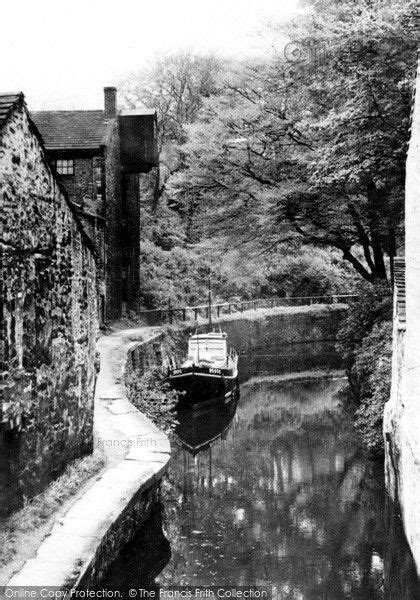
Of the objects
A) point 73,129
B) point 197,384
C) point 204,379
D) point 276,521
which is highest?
point 73,129

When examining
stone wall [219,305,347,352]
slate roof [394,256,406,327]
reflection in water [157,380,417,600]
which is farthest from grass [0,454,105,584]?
stone wall [219,305,347,352]

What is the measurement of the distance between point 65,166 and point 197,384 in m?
11.7

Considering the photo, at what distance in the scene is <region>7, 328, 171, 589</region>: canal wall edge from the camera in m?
6.86

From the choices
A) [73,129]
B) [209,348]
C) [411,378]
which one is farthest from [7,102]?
[73,129]

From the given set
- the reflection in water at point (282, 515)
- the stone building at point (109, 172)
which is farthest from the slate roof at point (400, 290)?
the stone building at point (109, 172)

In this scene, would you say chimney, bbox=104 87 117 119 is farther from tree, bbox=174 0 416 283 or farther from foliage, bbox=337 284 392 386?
foliage, bbox=337 284 392 386

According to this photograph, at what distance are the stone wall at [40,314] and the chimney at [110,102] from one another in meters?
19.3

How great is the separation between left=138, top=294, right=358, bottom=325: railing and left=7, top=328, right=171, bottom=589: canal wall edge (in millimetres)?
14460

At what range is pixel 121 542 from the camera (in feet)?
28.7

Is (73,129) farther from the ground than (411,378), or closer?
farther from the ground

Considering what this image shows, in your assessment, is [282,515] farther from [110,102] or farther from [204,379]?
[110,102]

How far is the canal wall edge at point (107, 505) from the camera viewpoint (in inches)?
270

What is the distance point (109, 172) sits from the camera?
88.5 ft

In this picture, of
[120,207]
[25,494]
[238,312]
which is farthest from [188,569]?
[238,312]
